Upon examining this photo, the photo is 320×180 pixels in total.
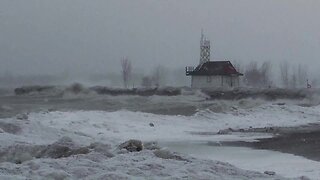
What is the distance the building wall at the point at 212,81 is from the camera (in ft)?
283

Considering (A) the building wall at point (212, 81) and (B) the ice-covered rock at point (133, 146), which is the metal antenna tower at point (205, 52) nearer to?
(A) the building wall at point (212, 81)

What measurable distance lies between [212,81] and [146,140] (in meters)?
60.6

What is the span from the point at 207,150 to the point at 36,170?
11.6 m

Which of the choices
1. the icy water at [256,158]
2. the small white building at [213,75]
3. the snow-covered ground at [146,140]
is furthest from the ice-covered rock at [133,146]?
the small white building at [213,75]

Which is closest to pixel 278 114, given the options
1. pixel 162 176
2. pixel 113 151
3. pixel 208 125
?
pixel 208 125

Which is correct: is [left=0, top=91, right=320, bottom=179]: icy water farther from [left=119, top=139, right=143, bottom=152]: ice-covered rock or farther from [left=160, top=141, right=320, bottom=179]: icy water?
[left=119, top=139, right=143, bottom=152]: ice-covered rock

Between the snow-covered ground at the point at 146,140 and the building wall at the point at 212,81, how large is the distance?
1388 inches

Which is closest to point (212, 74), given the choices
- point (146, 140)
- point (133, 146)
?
point (146, 140)

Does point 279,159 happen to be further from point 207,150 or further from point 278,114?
point 278,114

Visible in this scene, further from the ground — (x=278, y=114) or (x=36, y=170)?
(x=36, y=170)

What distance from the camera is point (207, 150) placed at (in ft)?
71.8

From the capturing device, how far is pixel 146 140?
87.2 feet

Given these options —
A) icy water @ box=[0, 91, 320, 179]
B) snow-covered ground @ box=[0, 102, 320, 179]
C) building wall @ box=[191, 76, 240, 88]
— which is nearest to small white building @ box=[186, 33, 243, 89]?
building wall @ box=[191, 76, 240, 88]

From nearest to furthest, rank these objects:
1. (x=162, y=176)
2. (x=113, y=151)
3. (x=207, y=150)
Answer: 1. (x=162, y=176)
2. (x=113, y=151)
3. (x=207, y=150)
